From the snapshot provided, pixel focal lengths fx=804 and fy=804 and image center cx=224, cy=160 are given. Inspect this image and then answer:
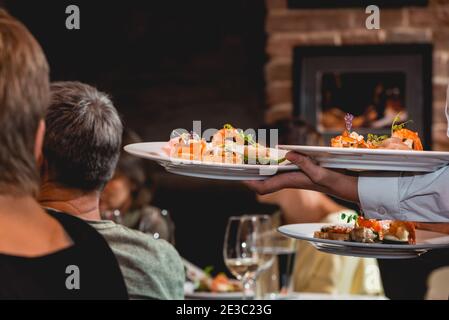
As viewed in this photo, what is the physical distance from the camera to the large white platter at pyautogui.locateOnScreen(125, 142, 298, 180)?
1215 millimetres

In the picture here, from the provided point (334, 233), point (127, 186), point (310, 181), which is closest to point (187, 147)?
point (310, 181)

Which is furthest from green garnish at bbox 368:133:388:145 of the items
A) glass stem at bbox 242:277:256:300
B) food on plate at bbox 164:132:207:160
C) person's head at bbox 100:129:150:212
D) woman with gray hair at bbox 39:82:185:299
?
person's head at bbox 100:129:150:212

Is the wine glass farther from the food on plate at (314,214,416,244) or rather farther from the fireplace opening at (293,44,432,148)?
the fireplace opening at (293,44,432,148)

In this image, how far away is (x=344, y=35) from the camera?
354 cm

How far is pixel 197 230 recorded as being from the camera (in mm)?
3842

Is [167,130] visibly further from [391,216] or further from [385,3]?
[391,216]

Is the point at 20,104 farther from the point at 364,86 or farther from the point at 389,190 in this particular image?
the point at 364,86

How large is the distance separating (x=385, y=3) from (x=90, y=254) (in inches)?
110

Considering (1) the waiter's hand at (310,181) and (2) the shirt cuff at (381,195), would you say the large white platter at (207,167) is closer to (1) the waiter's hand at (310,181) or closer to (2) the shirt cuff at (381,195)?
(1) the waiter's hand at (310,181)

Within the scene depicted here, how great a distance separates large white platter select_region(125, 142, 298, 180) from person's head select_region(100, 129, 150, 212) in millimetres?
1971

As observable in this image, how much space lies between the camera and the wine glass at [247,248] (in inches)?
79.0

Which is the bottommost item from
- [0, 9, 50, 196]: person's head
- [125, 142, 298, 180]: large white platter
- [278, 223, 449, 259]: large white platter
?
[278, 223, 449, 259]: large white platter

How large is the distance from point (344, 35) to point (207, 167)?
96.0 inches

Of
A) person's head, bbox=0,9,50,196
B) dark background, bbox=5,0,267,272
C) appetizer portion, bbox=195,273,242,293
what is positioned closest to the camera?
person's head, bbox=0,9,50,196
